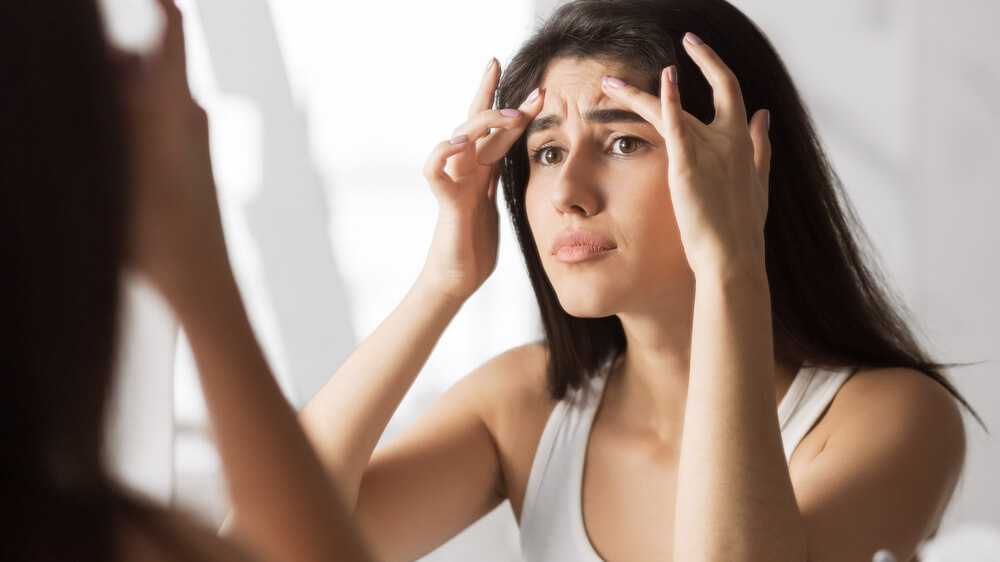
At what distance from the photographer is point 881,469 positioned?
98 centimetres

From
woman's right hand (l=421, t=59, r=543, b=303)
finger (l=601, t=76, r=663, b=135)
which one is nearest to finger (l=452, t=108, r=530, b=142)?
woman's right hand (l=421, t=59, r=543, b=303)

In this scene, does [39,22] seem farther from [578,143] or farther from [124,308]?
[578,143]

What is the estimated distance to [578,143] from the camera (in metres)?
1.15

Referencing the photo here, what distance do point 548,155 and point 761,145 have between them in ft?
0.97

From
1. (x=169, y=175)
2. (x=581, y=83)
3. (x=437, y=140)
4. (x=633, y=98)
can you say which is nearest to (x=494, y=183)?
(x=581, y=83)

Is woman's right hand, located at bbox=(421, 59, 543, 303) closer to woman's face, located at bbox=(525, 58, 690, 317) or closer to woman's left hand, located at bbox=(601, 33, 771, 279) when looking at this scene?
woman's face, located at bbox=(525, 58, 690, 317)

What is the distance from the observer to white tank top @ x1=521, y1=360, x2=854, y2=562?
1.15m

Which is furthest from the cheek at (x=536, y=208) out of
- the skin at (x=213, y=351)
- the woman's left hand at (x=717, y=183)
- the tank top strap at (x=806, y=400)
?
the skin at (x=213, y=351)

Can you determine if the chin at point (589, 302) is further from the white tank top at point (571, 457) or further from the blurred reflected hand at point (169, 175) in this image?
the blurred reflected hand at point (169, 175)

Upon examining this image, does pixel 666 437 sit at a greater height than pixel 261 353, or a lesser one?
lesser

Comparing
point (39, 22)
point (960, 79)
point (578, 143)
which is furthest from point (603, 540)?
point (960, 79)

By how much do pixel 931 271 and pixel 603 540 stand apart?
4.50 ft

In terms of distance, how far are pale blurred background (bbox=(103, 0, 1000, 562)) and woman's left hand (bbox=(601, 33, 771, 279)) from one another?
1138 millimetres

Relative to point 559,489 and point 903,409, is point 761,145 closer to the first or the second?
point 903,409
